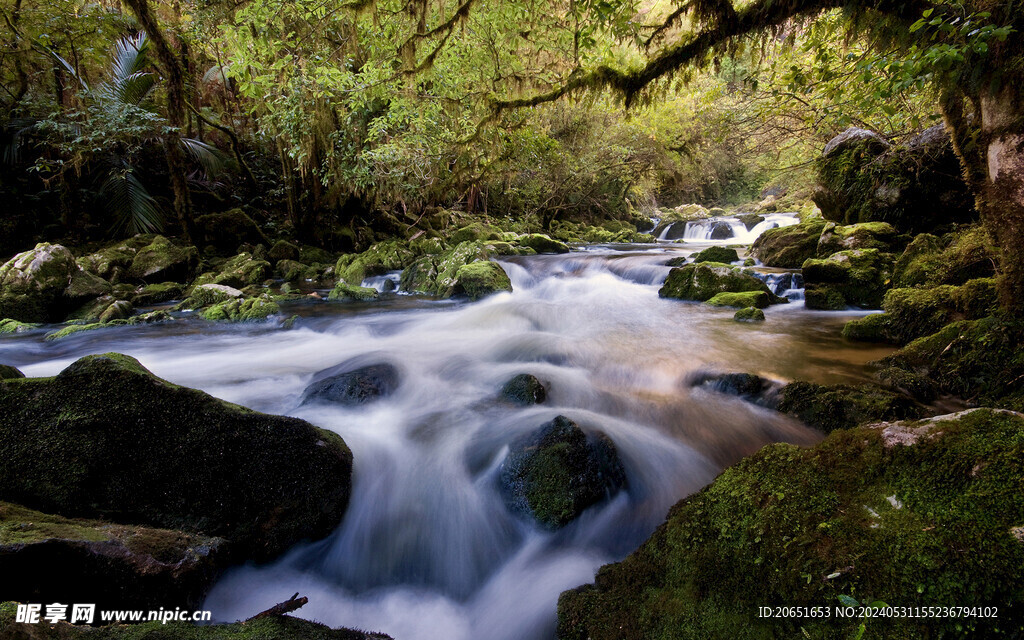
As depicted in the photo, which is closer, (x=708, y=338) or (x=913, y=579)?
(x=913, y=579)

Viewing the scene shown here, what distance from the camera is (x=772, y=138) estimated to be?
31.8 ft

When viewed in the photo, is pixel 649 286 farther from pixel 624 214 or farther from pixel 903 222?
pixel 624 214

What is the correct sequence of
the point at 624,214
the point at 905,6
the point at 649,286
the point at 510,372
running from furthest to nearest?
the point at 624,214 → the point at 649,286 → the point at 510,372 → the point at 905,6

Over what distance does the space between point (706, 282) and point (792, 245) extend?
342 cm

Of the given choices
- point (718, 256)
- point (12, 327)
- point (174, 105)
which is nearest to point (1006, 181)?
point (718, 256)

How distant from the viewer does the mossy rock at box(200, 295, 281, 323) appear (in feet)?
26.6

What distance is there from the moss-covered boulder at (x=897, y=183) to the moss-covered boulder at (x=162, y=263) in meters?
15.4

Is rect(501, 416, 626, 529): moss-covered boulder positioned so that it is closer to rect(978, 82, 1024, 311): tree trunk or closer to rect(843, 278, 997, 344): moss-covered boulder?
rect(978, 82, 1024, 311): tree trunk

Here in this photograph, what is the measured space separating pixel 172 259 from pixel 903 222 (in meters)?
16.0

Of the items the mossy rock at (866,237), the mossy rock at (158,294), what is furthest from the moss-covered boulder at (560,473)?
the mossy rock at (158,294)

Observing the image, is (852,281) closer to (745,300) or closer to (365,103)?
(745,300)

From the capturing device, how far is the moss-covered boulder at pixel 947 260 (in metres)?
4.79

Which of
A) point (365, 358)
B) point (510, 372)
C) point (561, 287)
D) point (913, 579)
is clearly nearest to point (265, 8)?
point (365, 358)

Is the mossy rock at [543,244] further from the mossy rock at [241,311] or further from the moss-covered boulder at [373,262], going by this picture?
the mossy rock at [241,311]
